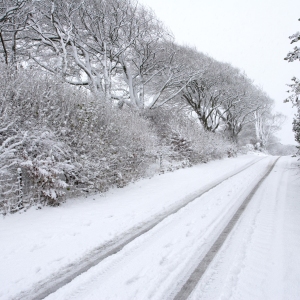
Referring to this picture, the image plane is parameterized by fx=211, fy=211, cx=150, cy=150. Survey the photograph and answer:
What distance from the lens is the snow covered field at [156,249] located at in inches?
106

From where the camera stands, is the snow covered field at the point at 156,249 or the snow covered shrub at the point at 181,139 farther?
the snow covered shrub at the point at 181,139

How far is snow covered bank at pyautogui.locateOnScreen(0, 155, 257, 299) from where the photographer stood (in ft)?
10.4

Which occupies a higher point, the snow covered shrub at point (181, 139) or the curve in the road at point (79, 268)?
the snow covered shrub at point (181, 139)

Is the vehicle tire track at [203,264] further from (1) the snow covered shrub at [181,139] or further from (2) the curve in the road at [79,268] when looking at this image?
(1) the snow covered shrub at [181,139]

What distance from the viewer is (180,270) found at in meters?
3.04

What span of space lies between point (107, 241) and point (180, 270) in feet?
5.45

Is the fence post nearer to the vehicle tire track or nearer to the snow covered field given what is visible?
the snow covered field

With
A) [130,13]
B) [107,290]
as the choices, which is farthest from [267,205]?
[130,13]

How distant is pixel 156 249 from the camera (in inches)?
144

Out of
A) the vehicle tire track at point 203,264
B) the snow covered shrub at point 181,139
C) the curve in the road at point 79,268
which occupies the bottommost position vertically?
the curve in the road at point 79,268

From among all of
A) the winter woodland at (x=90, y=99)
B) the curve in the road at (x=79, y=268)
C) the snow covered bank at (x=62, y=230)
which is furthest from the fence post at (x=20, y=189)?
the curve in the road at (x=79, y=268)

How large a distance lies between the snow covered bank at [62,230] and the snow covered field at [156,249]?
0.02m

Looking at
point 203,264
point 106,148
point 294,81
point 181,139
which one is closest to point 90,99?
point 106,148

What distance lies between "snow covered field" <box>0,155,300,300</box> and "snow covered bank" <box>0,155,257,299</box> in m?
0.02
